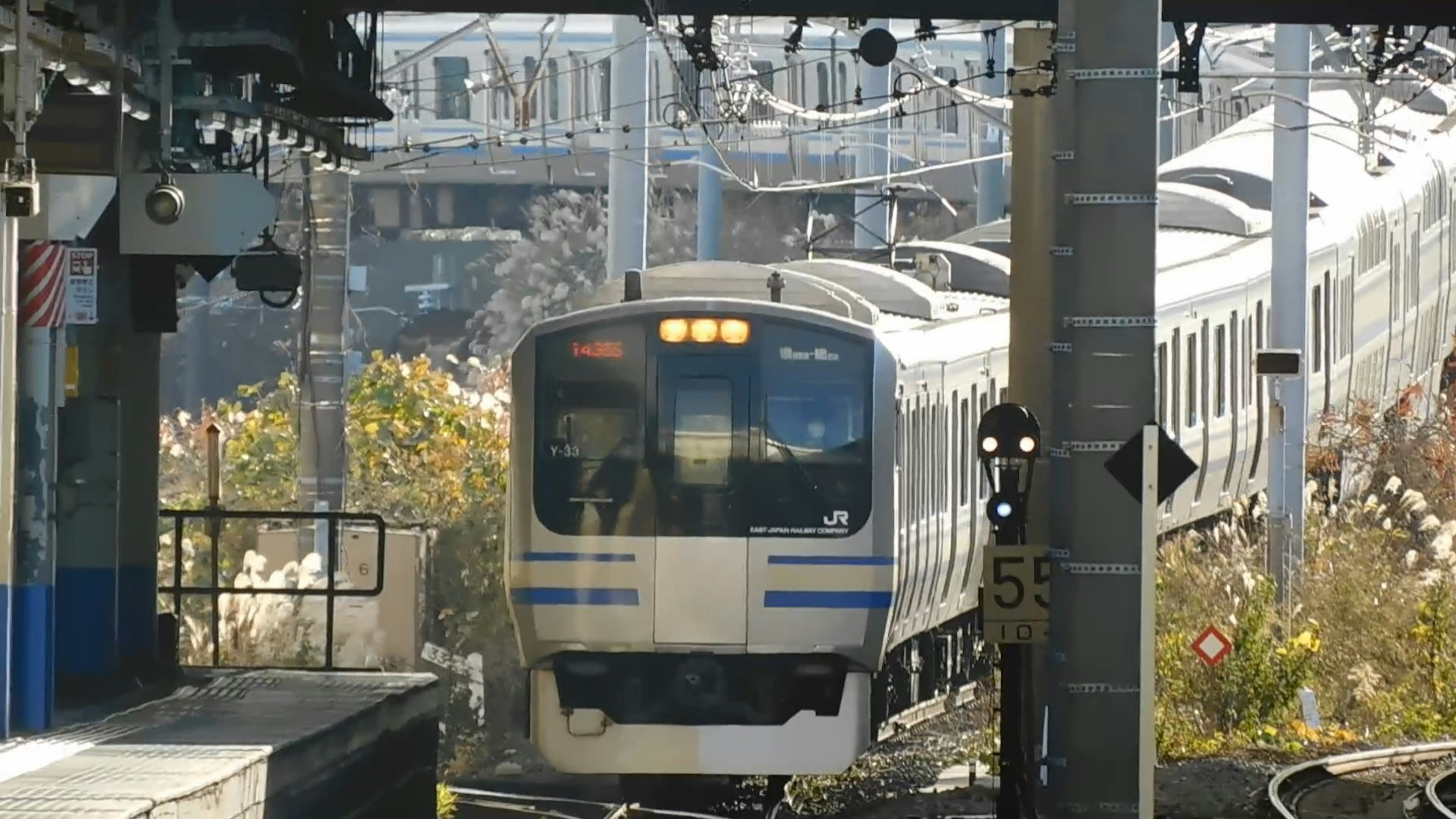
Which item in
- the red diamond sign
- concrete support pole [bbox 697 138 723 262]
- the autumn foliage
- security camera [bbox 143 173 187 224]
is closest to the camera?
security camera [bbox 143 173 187 224]

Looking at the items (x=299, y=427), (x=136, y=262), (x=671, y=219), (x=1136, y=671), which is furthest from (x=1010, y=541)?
(x=671, y=219)

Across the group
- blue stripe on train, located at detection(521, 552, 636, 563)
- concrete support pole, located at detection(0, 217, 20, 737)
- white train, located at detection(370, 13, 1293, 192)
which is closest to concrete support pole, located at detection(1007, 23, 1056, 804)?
blue stripe on train, located at detection(521, 552, 636, 563)

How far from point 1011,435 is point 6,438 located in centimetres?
424

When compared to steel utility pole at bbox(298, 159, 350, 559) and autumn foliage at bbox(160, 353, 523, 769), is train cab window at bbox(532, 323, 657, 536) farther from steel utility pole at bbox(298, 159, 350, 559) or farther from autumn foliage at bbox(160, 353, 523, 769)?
steel utility pole at bbox(298, 159, 350, 559)

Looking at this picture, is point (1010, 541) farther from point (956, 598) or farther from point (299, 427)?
point (299, 427)

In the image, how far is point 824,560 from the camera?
1309cm

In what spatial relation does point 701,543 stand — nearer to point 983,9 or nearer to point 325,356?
point 983,9

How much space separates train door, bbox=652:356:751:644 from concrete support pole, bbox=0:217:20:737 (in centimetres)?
323

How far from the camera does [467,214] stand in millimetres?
56969

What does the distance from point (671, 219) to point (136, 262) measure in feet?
120

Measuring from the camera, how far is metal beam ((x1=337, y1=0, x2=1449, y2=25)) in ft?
41.9

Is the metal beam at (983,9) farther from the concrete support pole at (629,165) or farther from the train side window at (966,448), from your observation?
the concrete support pole at (629,165)

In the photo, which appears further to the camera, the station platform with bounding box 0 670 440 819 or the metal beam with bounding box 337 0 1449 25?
the metal beam with bounding box 337 0 1449 25

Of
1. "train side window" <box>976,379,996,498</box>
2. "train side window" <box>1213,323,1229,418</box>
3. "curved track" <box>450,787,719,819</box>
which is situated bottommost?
"curved track" <box>450,787,719,819</box>
